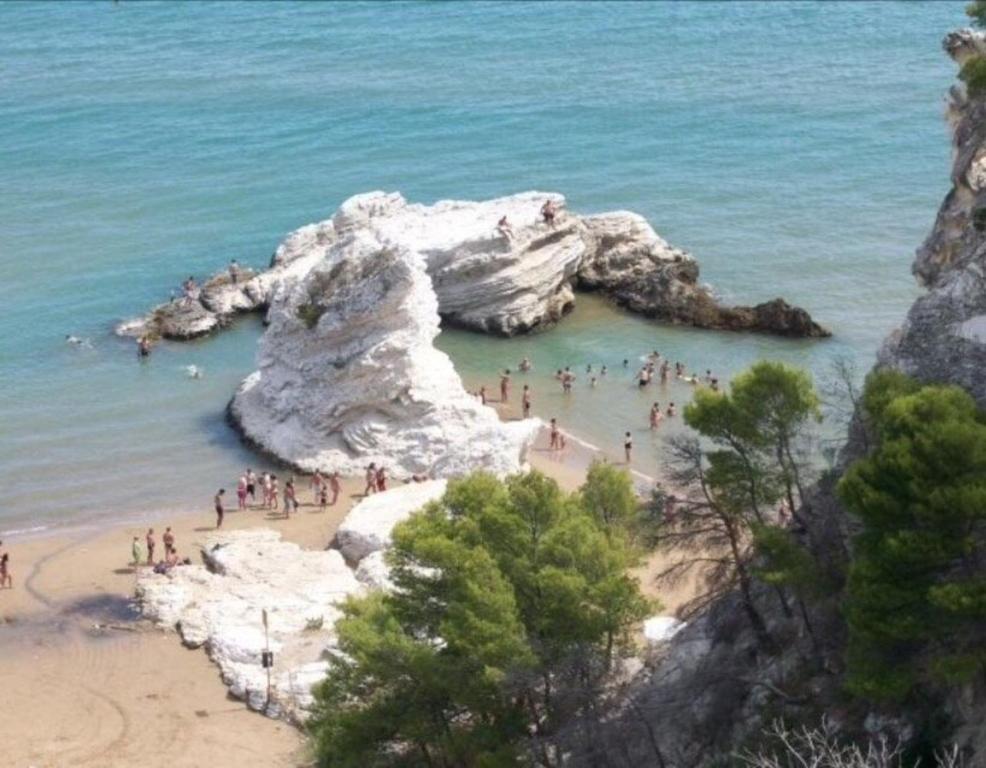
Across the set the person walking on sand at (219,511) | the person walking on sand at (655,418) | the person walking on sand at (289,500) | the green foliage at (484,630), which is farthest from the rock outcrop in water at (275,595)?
the person walking on sand at (655,418)

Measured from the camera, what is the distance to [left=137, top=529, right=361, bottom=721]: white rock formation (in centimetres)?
3722

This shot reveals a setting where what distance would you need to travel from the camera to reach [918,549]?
2380 cm

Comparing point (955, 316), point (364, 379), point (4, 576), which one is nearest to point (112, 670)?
point (4, 576)

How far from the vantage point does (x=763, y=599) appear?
29469mm

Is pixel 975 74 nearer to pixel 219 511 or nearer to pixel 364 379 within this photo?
pixel 364 379

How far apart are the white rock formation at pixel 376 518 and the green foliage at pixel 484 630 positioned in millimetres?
11564

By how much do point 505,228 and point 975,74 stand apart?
26836 millimetres

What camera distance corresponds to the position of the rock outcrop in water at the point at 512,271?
189ft

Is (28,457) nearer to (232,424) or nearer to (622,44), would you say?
(232,424)

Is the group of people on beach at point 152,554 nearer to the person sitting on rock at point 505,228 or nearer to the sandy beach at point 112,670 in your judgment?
the sandy beach at point 112,670

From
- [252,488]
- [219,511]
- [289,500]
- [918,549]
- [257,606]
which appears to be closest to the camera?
[918,549]

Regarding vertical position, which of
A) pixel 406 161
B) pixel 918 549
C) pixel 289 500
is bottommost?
pixel 289 500

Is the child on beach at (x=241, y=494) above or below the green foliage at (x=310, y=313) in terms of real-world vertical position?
below

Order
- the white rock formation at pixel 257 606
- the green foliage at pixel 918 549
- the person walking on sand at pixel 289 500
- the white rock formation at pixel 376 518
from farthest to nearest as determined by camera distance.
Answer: the person walking on sand at pixel 289 500 < the white rock formation at pixel 376 518 < the white rock formation at pixel 257 606 < the green foliage at pixel 918 549
